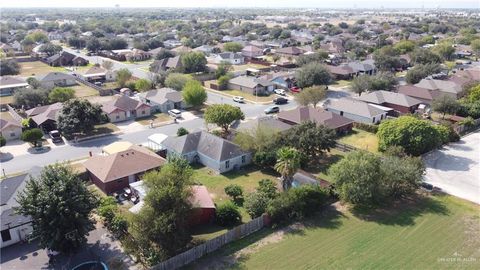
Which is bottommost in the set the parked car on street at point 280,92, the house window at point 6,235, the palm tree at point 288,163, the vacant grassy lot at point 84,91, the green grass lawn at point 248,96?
the vacant grassy lot at point 84,91

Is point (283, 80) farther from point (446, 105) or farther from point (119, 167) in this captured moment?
point (119, 167)

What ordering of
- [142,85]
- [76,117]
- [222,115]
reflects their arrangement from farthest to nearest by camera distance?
[142,85]
[76,117]
[222,115]

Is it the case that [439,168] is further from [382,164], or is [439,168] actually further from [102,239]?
[102,239]

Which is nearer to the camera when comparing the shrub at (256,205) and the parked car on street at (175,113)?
the shrub at (256,205)

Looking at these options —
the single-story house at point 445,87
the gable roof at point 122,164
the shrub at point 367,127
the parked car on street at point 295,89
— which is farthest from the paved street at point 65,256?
the single-story house at point 445,87

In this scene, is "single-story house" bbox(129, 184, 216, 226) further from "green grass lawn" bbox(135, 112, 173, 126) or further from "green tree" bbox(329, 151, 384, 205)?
"green grass lawn" bbox(135, 112, 173, 126)

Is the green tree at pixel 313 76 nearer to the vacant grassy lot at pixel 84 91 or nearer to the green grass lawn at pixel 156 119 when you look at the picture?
the green grass lawn at pixel 156 119

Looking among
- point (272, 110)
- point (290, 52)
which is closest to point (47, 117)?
point (272, 110)

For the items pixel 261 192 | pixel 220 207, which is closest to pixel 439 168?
pixel 261 192
